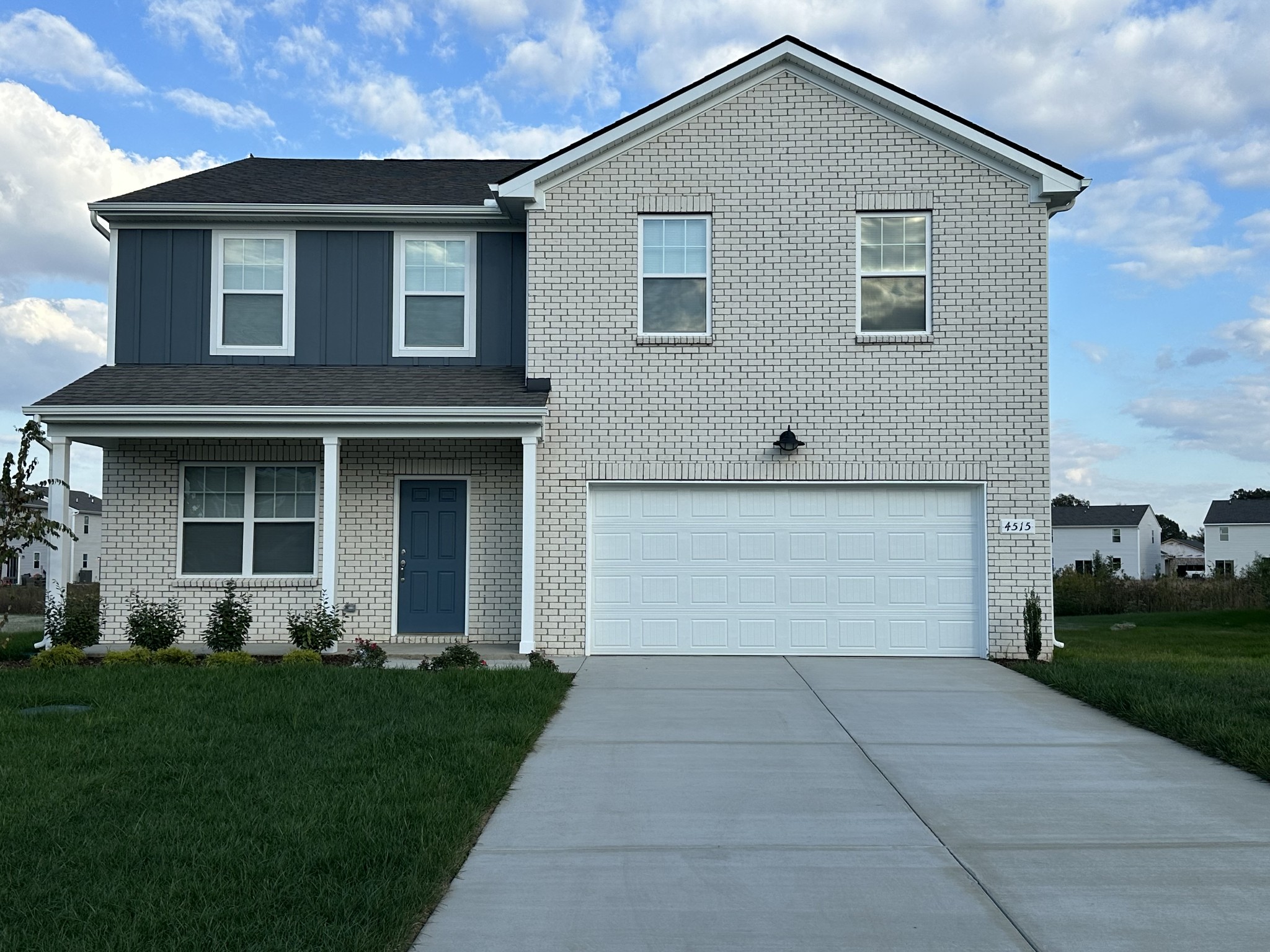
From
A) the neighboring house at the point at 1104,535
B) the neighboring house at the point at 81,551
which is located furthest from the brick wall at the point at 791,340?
the neighboring house at the point at 1104,535

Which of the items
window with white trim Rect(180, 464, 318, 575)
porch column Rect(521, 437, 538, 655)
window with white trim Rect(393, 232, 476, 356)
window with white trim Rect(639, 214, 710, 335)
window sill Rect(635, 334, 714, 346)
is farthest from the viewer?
window with white trim Rect(393, 232, 476, 356)

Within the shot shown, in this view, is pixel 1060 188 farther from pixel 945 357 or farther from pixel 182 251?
pixel 182 251

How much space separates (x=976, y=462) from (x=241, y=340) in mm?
9858

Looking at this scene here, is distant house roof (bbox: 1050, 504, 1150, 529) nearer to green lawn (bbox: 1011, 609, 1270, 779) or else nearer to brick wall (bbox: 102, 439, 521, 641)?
green lawn (bbox: 1011, 609, 1270, 779)

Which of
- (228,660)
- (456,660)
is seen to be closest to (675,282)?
(456,660)

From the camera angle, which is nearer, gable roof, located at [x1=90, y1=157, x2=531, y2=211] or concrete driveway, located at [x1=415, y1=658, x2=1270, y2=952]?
concrete driveway, located at [x1=415, y1=658, x2=1270, y2=952]

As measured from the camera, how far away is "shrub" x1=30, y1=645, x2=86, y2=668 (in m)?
12.1

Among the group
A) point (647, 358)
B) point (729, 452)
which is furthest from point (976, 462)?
point (647, 358)

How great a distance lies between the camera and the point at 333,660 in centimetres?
1287

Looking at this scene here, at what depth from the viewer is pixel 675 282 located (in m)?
14.4

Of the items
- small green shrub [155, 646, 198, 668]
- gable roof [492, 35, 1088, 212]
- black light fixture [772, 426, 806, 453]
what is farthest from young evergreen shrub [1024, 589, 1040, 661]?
small green shrub [155, 646, 198, 668]

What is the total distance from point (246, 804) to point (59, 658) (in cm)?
726

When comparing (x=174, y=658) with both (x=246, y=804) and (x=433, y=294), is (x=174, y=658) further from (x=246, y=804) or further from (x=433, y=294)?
(x=246, y=804)

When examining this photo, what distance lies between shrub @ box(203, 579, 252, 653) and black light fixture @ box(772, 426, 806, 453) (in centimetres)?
681
